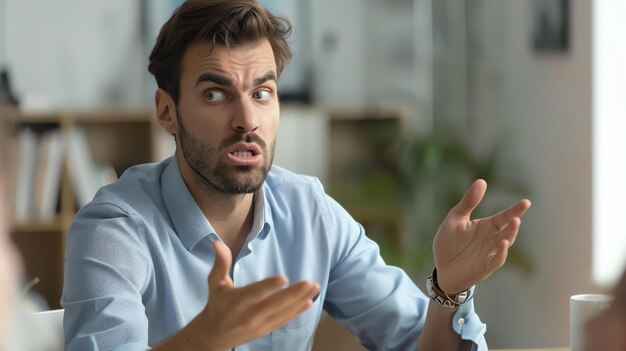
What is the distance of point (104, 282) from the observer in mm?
1210

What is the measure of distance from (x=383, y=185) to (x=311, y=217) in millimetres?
2548

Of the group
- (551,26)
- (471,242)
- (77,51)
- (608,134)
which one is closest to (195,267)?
(471,242)

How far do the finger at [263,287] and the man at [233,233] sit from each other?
12.5 inches

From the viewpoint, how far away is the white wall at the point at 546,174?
3.57 meters

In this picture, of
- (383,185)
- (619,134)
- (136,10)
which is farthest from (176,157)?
Result: (136,10)

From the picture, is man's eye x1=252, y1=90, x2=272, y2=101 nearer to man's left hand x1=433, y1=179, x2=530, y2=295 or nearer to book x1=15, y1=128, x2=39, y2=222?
man's left hand x1=433, y1=179, x2=530, y2=295

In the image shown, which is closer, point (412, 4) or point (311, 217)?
point (311, 217)

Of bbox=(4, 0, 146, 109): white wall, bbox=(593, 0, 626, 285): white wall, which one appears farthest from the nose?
bbox=(4, 0, 146, 109): white wall

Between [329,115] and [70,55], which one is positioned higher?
[70,55]

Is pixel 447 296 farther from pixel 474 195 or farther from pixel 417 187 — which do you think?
pixel 417 187

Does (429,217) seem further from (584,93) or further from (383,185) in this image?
(584,93)

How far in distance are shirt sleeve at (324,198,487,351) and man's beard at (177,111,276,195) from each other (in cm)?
21

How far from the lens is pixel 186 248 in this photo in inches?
55.2

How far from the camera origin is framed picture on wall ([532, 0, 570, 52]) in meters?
3.63
